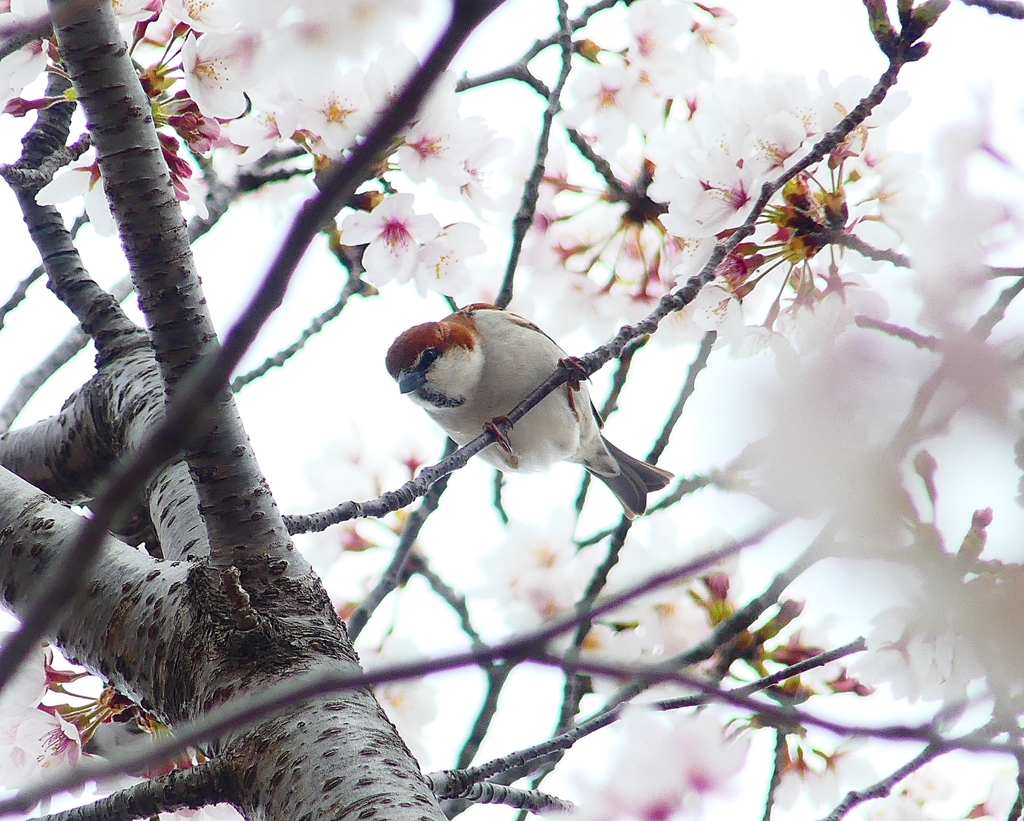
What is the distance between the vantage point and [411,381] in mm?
2596

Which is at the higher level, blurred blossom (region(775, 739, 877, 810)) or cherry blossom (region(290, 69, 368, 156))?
cherry blossom (region(290, 69, 368, 156))

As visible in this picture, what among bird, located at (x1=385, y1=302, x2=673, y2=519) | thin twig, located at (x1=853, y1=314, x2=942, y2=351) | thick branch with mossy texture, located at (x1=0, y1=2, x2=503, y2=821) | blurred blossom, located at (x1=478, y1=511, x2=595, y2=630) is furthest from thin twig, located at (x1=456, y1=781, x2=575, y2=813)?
bird, located at (x1=385, y1=302, x2=673, y2=519)

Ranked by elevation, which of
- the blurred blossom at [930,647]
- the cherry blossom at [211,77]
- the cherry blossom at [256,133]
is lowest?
the blurred blossom at [930,647]

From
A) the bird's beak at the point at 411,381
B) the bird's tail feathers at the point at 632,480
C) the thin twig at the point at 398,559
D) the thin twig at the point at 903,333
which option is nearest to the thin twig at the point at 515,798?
the thin twig at the point at 398,559

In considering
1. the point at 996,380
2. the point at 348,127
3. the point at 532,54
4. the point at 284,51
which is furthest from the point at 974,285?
the point at 532,54

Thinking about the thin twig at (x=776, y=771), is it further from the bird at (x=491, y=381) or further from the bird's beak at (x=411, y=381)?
the bird's beak at (x=411, y=381)

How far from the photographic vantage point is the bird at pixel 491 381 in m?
2.61

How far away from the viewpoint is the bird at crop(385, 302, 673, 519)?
2613mm

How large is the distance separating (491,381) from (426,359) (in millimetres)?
188

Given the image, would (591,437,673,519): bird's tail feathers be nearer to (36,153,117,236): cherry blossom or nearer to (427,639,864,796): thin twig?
(427,639,864,796): thin twig

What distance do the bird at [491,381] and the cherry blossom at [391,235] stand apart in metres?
0.59

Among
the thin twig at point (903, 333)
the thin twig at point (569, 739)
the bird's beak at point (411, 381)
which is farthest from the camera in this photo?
the bird's beak at point (411, 381)

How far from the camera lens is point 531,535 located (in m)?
2.21

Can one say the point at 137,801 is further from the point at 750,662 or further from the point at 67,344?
the point at 67,344
